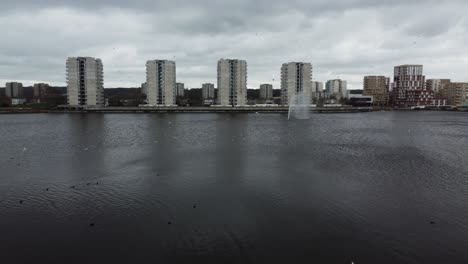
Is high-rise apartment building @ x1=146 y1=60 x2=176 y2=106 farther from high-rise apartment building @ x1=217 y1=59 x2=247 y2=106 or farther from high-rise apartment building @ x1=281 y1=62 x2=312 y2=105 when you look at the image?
high-rise apartment building @ x1=281 y1=62 x2=312 y2=105

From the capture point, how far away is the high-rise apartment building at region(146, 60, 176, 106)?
179 metres

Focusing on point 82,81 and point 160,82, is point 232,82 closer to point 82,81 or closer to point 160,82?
point 160,82

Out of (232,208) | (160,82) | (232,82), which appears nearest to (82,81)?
(160,82)

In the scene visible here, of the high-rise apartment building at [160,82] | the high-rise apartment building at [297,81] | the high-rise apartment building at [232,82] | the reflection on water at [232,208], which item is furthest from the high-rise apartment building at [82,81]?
the reflection on water at [232,208]

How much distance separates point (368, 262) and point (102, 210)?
15.1 m

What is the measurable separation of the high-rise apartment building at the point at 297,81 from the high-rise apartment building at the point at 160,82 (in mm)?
68996

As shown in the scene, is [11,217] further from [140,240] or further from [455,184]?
[455,184]

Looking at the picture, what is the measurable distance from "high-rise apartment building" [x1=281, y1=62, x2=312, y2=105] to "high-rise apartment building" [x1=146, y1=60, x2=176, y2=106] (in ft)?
226

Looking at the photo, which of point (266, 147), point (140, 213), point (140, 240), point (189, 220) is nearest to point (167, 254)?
point (140, 240)

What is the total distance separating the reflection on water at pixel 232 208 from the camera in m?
14.7

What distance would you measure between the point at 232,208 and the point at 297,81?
183351mm

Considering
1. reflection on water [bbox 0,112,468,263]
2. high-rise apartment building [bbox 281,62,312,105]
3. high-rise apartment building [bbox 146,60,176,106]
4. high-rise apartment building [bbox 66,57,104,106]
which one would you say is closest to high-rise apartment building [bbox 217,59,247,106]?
high-rise apartment building [bbox 146,60,176,106]

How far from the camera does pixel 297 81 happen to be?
195m

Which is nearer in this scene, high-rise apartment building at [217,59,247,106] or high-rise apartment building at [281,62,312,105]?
high-rise apartment building at [217,59,247,106]
